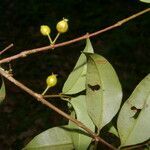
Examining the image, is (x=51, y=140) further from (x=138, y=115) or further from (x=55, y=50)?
(x=55, y=50)

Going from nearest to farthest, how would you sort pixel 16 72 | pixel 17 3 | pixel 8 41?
pixel 16 72 < pixel 8 41 < pixel 17 3

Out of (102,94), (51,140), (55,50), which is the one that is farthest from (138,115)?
(55,50)

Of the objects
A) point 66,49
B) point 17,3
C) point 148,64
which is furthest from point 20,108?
point 17,3

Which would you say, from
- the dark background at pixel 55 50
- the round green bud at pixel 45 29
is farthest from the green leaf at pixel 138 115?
the dark background at pixel 55 50

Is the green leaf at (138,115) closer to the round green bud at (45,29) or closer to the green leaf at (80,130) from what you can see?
the green leaf at (80,130)

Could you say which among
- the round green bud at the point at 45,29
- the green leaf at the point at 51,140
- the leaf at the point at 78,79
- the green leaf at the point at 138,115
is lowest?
the green leaf at the point at 51,140

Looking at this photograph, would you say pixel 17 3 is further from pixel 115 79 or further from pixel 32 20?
pixel 115 79

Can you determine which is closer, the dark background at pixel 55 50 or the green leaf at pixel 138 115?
the green leaf at pixel 138 115
